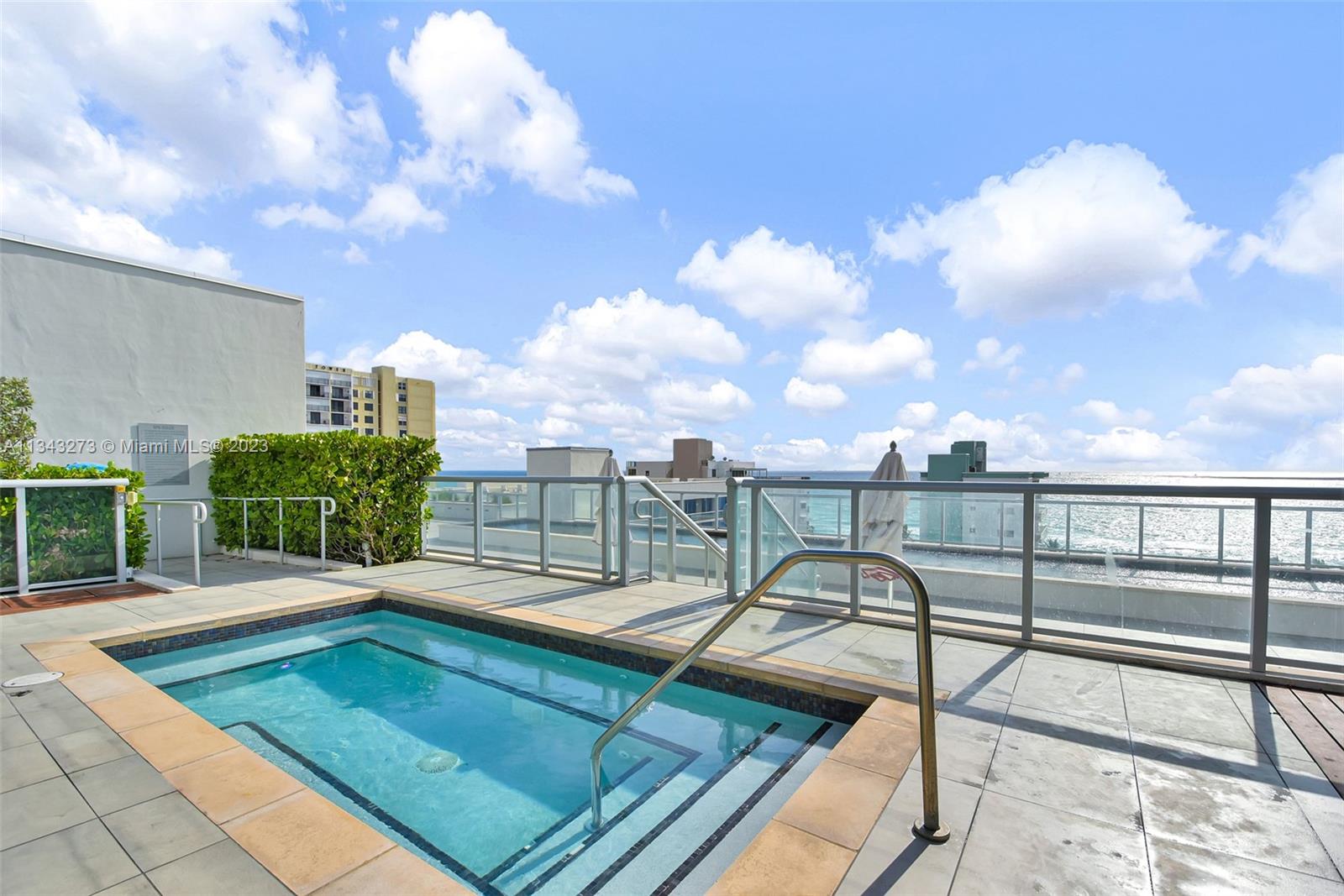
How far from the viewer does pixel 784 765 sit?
2.78 m

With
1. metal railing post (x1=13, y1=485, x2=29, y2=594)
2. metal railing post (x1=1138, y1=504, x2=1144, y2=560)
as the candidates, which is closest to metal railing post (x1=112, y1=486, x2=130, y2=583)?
metal railing post (x1=13, y1=485, x2=29, y2=594)

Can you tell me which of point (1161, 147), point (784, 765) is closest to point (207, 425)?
point (784, 765)

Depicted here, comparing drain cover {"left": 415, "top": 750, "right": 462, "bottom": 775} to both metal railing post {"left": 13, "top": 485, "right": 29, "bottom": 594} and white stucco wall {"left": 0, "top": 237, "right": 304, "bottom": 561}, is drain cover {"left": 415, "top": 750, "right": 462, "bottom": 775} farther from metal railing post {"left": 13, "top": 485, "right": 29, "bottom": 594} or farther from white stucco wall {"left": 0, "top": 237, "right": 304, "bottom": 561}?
white stucco wall {"left": 0, "top": 237, "right": 304, "bottom": 561}

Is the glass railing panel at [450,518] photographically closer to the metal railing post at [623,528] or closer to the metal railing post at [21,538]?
the metal railing post at [623,528]

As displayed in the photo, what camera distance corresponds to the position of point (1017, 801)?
6.65 ft

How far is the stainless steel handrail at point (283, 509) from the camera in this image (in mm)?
6734

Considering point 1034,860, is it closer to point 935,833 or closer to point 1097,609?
point 935,833

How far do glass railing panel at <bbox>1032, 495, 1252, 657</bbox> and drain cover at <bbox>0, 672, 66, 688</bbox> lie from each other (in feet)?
18.5

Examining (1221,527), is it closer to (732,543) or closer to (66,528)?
(732,543)

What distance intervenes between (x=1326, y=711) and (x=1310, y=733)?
37 cm

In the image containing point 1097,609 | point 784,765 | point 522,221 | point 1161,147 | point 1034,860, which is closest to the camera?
point 1034,860

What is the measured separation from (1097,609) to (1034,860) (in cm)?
248

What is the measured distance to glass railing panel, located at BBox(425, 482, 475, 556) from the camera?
23.5 feet

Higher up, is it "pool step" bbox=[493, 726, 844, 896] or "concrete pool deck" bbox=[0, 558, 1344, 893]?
"concrete pool deck" bbox=[0, 558, 1344, 893]
